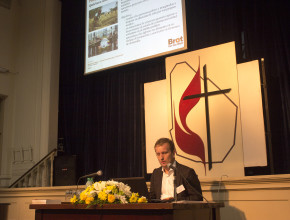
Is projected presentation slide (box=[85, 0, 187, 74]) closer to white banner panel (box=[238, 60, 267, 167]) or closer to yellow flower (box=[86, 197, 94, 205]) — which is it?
white banner panel (box=[238, 60, 267, 167])

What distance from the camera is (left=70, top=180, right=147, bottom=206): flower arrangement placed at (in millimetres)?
2262

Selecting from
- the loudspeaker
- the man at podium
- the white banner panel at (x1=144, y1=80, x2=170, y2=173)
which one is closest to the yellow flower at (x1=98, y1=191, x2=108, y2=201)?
the man at podium

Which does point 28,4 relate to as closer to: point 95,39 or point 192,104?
Answer: point 95,39

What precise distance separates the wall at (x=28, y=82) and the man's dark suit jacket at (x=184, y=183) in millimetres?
3668

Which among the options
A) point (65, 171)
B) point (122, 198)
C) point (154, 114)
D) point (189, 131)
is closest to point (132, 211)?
point (122, 198)

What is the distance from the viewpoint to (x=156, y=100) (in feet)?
15.8

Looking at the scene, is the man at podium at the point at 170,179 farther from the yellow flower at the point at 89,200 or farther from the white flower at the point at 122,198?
the yellow flower at the point at 89,200

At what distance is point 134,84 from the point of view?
18.7 ft

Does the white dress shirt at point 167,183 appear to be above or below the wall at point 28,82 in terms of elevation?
below

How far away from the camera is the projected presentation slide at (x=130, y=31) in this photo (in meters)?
4.96

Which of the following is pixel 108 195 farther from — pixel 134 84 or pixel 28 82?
pixel 28 82

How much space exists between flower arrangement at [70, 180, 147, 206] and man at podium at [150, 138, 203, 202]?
38cm

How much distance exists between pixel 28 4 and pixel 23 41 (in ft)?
2.59

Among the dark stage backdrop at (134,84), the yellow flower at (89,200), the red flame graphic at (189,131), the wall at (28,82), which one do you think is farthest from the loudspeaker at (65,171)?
the yellow flower at (89,200)
